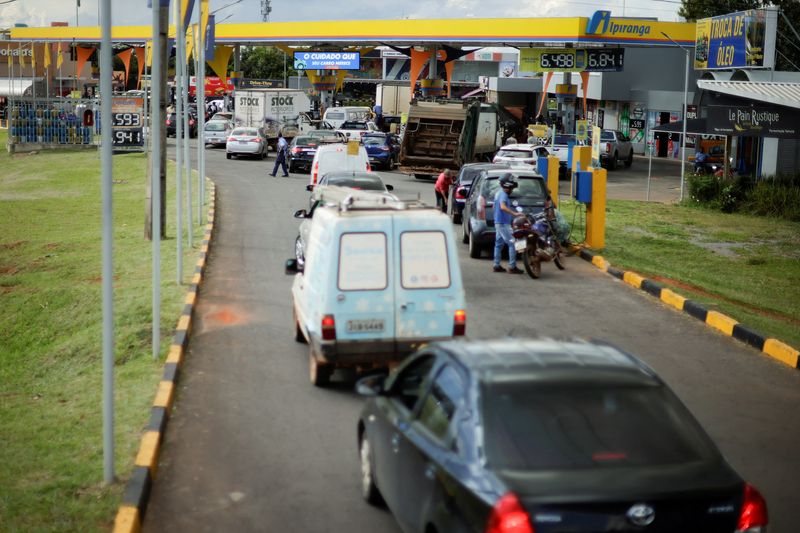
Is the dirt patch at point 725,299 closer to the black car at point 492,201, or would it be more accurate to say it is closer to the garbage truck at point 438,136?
the black car at point 492,201

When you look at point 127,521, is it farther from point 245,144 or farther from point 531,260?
point 245,144

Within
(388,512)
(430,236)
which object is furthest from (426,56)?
(388,512)

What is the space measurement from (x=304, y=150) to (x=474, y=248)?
21.4m

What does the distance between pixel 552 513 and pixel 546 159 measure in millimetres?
21628

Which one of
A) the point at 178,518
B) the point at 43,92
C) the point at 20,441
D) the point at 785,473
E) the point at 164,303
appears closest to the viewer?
the point at 178,518

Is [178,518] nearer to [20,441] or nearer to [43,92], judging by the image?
[20,441]

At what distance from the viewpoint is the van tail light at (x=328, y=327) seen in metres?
10.9

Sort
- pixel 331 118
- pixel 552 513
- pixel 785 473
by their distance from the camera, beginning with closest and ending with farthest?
pixel 552 513 < pixel 785 473 < pixel 331 118

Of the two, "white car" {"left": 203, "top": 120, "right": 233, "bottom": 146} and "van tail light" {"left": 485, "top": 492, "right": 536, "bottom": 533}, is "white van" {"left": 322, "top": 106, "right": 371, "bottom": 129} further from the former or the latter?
"van tail light" {"left": 485, "top": 492, "right": 536, "bottom": 533}

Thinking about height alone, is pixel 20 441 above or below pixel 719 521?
below

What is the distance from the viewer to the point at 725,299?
56.2ft

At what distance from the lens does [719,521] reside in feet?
17.7

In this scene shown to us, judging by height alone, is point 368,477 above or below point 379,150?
below

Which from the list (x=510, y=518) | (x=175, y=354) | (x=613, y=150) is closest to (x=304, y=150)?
(x=613, y=150)
